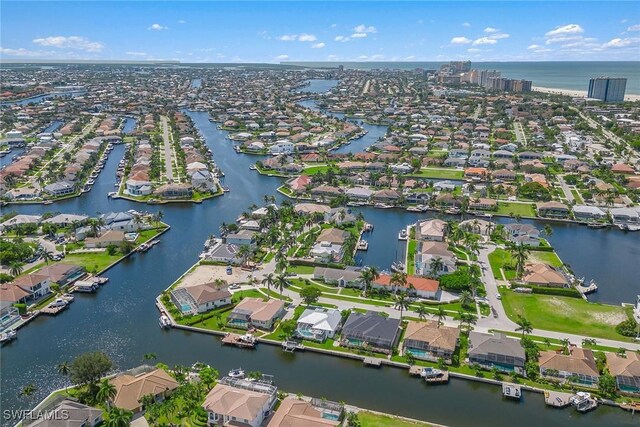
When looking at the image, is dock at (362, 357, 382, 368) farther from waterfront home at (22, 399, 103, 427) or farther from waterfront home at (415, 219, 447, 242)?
waterfront home at (415, 219, 447, 242)

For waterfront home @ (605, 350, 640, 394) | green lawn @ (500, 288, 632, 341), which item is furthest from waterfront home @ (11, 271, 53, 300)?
waterfront home @ (605, 350, 640, 394)

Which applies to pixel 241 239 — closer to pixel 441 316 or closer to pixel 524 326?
pixel 441 316

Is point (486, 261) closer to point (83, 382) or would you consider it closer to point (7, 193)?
point (83, 382)

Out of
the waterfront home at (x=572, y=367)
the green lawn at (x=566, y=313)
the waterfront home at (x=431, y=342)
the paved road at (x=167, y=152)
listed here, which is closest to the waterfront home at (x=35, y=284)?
the waterfront home at (x=431, y=342)

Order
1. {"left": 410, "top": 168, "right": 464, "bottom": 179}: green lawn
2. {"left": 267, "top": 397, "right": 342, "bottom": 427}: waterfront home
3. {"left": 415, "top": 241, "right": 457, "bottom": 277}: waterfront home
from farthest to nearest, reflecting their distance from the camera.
→ {"left": 410, "top": 168, "right": 464, "bottom": 179}: green lawn < {"left": 415, "top": 241, "right": 457, "bottom": 277}: waterfront home < {"left": 267, "top": 397, "right": 342, "bottom": 427}: waterfront home

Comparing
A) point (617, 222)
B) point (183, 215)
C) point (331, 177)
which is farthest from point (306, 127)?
point (617, 222)

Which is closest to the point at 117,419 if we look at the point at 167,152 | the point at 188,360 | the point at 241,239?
the point at 188,360

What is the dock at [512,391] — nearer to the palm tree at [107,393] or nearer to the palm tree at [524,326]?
the palm tree at [524,326]
